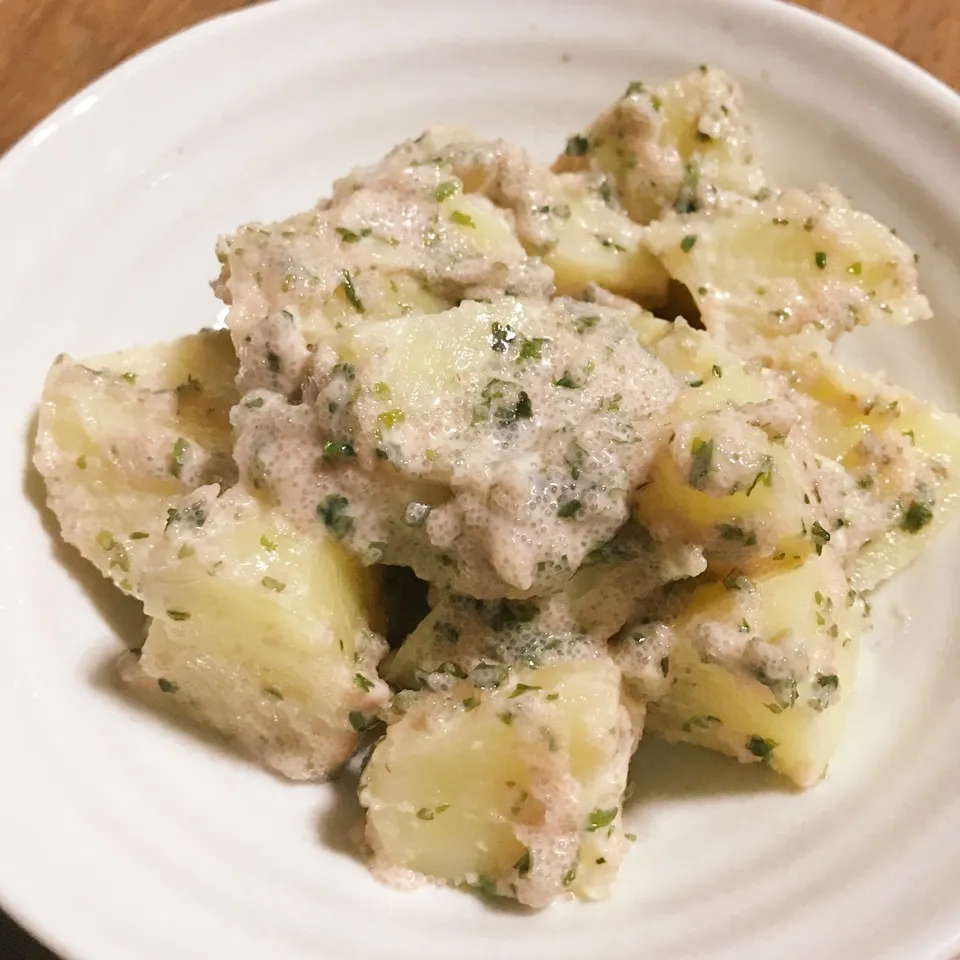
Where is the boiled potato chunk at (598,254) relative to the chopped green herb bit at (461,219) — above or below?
above

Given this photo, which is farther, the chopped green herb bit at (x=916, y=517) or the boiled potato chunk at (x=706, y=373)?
the chopped green herb bit at (x=916, y=517)

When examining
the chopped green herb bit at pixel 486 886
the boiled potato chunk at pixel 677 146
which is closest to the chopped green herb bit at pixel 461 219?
the boiled potato chunk at pixel 677 146

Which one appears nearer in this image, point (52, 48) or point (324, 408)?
point (324, 408)

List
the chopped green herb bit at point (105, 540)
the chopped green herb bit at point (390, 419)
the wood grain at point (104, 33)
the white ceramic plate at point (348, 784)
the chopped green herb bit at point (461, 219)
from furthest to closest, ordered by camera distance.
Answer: the wood grain at point (104, 33) → the chopped green herb bit at point (461, 219) → the chopped green herb bit at point (105, 540) → the chopped green herb bit at point (390, 419) → the white ceramic plate at point (348, 784)

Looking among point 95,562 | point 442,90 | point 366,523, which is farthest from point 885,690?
point 442,90

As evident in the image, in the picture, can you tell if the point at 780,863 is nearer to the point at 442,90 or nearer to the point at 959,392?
the point at 959,392

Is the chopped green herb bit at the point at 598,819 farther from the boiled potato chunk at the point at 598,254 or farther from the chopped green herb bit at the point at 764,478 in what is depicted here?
the boiled potato chunk at the point at 598,254
